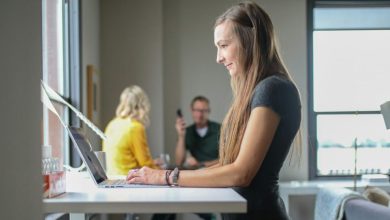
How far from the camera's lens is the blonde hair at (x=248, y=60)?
162cm

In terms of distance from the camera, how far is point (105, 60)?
542cm

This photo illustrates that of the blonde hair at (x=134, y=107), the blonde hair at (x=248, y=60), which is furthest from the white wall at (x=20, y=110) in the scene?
the blonde hair at (x=134, y=107)

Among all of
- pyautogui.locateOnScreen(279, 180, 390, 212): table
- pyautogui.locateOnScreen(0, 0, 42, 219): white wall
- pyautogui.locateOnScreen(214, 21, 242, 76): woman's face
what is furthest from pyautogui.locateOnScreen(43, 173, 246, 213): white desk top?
pyautogui.locateOnScreen(279, 180, 390, 212): table

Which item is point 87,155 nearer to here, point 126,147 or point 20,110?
point 20,110

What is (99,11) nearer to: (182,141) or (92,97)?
(92,97)

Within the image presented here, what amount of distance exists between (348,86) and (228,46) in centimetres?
444

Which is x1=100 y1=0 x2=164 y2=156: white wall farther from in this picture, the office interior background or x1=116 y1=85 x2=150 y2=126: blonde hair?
x1=116 y1=85 x2=150 y2=126: blonde hair

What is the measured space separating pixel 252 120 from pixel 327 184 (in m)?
4.20

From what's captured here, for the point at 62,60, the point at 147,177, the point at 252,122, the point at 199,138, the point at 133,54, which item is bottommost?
the point at 199,138

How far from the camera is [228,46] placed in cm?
167

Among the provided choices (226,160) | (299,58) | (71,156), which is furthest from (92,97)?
(226,160)

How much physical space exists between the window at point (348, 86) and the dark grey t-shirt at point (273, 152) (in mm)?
4350

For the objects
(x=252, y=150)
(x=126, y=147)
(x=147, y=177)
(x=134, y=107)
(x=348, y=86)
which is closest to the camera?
(x=252, y=150)

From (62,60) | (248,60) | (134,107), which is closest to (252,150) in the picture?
(248,60)
